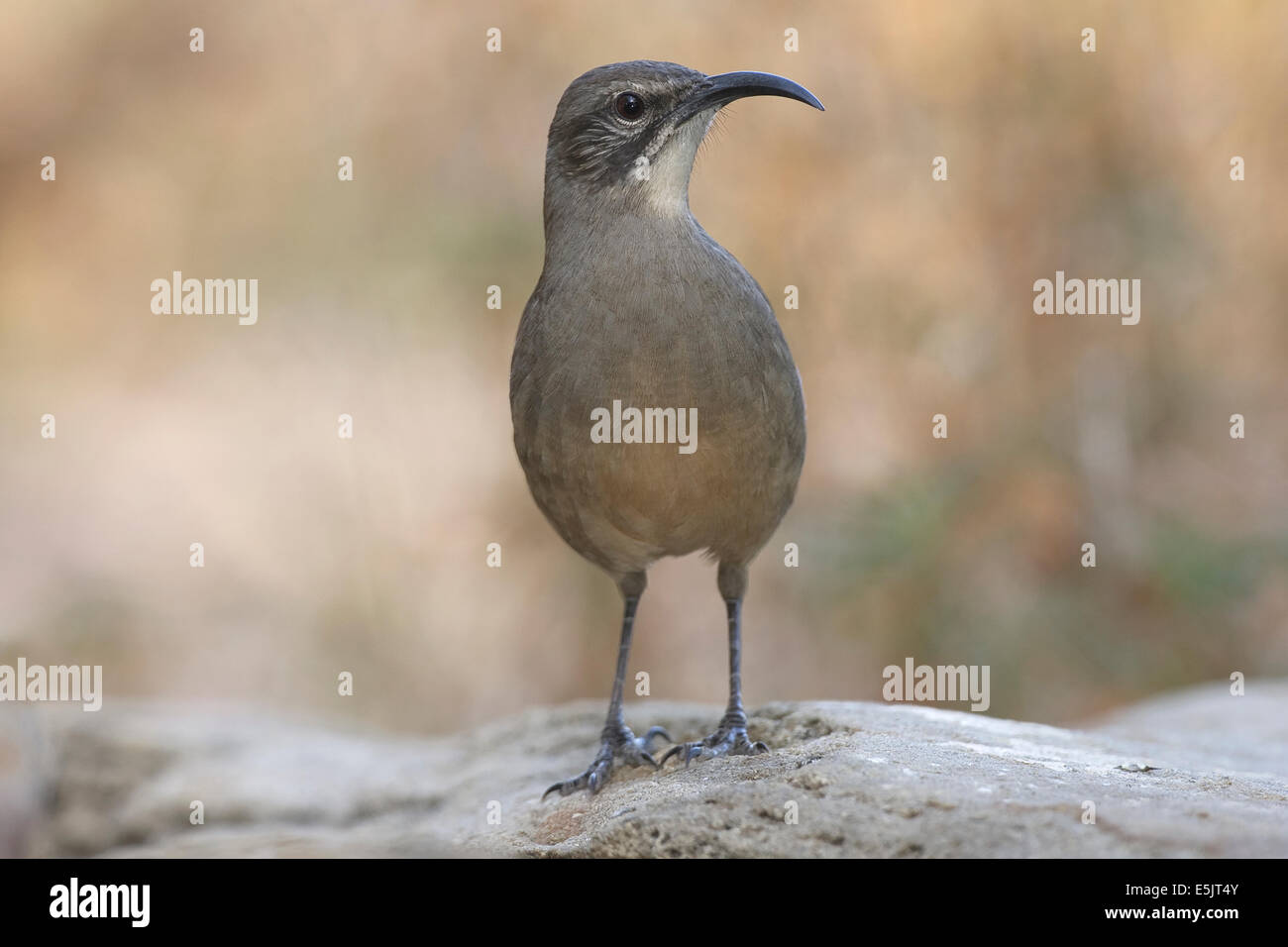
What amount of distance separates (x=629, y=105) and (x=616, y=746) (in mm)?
2572

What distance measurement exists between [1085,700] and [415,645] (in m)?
5.15

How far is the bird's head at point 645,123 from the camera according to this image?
4.62m

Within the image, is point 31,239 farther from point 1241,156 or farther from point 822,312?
point 1241,156

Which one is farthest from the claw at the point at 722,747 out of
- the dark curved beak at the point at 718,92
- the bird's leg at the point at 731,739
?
the dark curved beak at the point at 718,92

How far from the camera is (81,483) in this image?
37.2 ft

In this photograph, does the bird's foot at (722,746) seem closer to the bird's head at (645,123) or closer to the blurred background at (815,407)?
the bird's head at (645,123)

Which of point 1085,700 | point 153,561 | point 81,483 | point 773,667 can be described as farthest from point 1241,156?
point 81,483

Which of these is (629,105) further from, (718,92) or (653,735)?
(653,735)

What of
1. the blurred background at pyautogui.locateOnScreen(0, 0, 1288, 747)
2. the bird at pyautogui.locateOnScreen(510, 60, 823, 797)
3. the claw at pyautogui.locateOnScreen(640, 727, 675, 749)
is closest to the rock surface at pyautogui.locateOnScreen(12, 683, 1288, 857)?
the claw at pyautogui.locateOnScreen(640, 727, 675, 749)

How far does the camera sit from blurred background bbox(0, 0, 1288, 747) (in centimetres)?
933

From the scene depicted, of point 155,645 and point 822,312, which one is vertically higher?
point 822,312

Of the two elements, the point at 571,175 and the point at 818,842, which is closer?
the point at 818,842

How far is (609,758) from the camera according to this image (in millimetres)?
5027

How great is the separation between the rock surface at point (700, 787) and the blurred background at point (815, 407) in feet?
6.94
